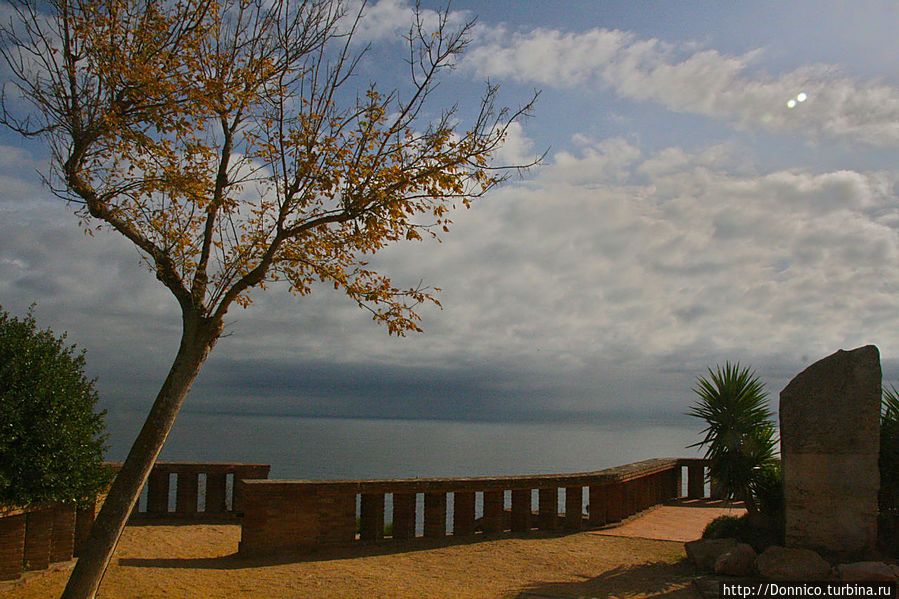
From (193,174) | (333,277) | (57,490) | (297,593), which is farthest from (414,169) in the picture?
(57,490)

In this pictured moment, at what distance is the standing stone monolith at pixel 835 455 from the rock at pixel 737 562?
0.72m

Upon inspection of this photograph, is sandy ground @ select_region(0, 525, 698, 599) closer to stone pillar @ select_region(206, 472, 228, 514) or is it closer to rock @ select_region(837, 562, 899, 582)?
rock @ select_region(837, 562, 899, 582)

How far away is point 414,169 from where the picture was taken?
27.8 ft

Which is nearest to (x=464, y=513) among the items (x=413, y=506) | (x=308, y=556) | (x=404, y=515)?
(x=413, y=506)

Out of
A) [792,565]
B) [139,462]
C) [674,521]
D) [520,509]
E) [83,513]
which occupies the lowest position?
[674,521]

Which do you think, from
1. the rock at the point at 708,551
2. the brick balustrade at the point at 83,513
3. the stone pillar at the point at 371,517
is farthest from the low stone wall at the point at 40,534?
the rock at the point at 708,551

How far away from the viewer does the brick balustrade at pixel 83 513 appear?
7.68 m

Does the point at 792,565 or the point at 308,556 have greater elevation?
the point at 792,565

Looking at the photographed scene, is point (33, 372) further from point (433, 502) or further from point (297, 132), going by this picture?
point (433, 502)

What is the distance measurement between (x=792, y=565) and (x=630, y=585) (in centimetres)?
184

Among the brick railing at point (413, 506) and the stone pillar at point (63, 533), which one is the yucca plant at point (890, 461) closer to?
the brick railing at point (413, 506)

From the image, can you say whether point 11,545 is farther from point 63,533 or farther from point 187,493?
point 187,493

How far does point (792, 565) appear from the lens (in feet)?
24.8

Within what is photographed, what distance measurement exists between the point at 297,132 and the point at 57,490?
531 cm
